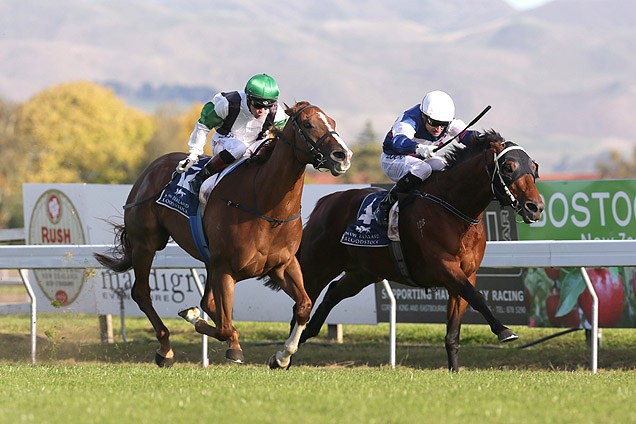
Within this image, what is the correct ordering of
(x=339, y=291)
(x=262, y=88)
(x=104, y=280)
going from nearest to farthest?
(x=262, y=88)
(x=339, y=291)
(x=104, y=280)

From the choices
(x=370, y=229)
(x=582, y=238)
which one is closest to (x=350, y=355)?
(x=370, y=229)

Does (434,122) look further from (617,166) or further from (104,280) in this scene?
(617,166)

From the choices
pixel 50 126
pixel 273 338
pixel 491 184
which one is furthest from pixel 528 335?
pixel 50 126

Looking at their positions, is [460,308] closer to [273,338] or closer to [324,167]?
[324,167]

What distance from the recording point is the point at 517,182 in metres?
6.86

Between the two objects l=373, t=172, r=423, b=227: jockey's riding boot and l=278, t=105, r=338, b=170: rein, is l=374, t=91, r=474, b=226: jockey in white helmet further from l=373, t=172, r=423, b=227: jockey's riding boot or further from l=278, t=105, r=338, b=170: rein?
l=278, t=105, r=338, b=170: rein

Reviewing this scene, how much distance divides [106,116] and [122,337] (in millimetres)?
72619

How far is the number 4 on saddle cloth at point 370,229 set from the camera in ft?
25.1

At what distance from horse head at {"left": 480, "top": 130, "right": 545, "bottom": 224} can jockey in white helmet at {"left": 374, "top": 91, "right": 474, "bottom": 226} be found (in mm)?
662

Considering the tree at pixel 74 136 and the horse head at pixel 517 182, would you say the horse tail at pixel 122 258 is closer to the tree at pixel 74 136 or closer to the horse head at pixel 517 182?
the horse head at pixel 517 182

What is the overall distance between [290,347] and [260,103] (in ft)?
6.03

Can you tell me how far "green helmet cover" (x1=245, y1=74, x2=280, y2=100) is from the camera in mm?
7125

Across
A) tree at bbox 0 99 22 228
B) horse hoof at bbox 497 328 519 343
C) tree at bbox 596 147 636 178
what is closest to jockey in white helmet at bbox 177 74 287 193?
horse hoof at bbox 497 328 519 343

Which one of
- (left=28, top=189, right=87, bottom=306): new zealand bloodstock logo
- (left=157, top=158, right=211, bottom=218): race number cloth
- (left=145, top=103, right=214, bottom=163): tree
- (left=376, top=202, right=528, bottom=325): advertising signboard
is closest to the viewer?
(left=157, top=158, right=211, bottom=218): race number cloth
